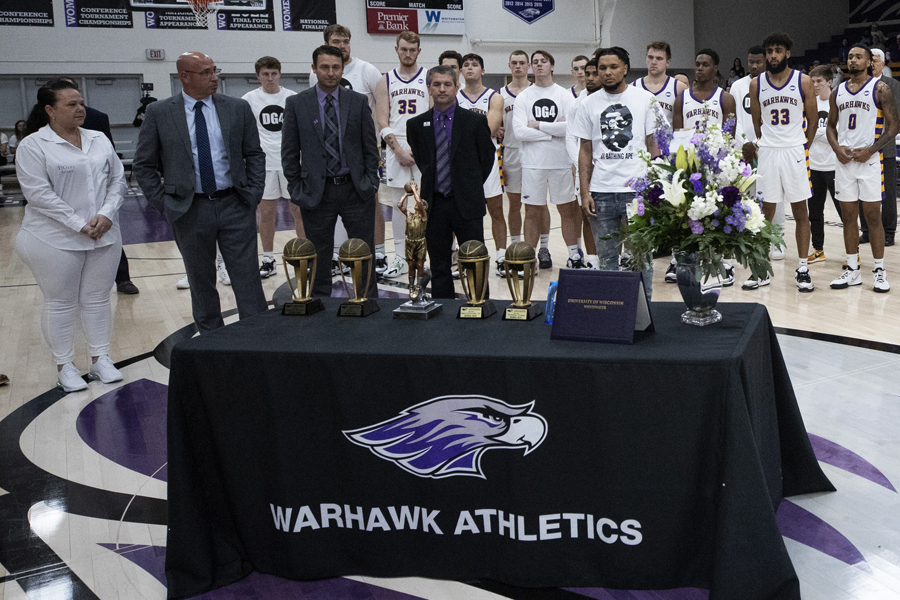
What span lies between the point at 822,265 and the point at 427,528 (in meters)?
5.58

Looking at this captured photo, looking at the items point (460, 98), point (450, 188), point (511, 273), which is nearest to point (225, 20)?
point (460, 98)

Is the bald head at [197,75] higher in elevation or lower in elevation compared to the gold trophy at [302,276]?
higher

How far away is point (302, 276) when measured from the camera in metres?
2.85

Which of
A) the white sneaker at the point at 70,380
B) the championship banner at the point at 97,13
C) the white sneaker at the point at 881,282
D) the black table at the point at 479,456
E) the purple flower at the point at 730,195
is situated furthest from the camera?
the championship banner at the point at 97,13

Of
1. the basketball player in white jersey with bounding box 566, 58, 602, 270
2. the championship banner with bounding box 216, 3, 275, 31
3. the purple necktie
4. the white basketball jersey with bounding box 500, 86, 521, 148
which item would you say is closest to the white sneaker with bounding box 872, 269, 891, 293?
the basketball player in white jersey with bounding box 566, 58, 602, 270

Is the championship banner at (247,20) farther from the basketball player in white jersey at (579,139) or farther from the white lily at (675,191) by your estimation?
the white lily at (675,191)

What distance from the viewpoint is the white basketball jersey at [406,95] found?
6480mm

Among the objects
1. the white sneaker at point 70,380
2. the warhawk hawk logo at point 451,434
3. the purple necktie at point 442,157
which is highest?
the purple necktie at point 442,157

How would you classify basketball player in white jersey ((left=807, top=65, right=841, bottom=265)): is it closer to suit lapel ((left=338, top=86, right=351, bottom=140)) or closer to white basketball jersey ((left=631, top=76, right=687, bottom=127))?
white basketball jersey ((left=631, top=76, right=687, bottom=127))

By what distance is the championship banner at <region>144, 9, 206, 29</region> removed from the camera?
1584 centimetres

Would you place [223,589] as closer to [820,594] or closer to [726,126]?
[820,594]

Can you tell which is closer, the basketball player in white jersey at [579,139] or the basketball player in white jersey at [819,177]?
the basketball player in white jersey at [579,139]

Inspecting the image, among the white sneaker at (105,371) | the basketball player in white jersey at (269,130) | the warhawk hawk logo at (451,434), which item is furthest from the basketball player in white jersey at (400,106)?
the warhawk hawk logo at (451,434)

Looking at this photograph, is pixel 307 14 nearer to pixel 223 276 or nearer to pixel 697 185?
pixel 223 276
